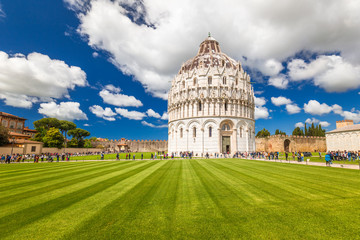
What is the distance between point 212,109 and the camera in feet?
148

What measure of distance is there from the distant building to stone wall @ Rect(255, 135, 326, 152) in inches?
552

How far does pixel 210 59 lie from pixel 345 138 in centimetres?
4118

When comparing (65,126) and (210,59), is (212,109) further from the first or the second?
(65,126)

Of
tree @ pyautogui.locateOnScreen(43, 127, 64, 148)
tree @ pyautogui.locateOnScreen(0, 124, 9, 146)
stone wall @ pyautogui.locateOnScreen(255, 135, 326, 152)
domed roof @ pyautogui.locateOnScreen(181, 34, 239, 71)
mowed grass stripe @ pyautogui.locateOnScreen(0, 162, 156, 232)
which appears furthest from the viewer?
stone wall @ pyautogui.locateOnScreen(255, 135, 326, 152)

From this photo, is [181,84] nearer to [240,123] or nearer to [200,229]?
[240,123]

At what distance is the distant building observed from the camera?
1732 inches

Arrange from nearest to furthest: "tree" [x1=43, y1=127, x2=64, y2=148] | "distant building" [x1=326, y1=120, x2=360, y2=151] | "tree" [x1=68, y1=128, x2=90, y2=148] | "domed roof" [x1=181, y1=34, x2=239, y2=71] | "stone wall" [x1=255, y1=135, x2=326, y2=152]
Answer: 1. "distant building" [x1=326, y1=120, x2=360, y2=151]
2. "domed roof" [x1=181, y1=34, x2=239, y2=71]
3. "tree" [x1=43, y1=127, x2=64, y2=148]
4. "stone wall" [x1=255, y1=135, x2=326, y2=152]
5. "tree" [x1=68, y1=128, x2=90, y2=148]

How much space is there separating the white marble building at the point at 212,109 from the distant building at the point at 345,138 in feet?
73.0

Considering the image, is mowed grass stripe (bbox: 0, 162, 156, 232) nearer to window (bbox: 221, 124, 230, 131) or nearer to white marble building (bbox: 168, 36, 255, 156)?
white marble building (bbox: 168, 36, 255, 156)

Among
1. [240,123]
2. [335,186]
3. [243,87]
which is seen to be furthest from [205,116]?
[335,186]

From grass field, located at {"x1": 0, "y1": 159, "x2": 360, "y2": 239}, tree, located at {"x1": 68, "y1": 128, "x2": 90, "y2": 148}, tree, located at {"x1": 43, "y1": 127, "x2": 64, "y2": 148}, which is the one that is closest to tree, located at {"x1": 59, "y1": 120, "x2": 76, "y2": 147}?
tree, located at {"x1": 68, "y1": 128, "x2": 90, "y2": 148}

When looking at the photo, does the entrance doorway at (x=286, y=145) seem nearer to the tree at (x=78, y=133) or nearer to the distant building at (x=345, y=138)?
the distant building at (x=345, y=138)

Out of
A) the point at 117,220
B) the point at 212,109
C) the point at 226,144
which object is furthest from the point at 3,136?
the point at 117,220

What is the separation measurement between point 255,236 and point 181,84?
4806cm
